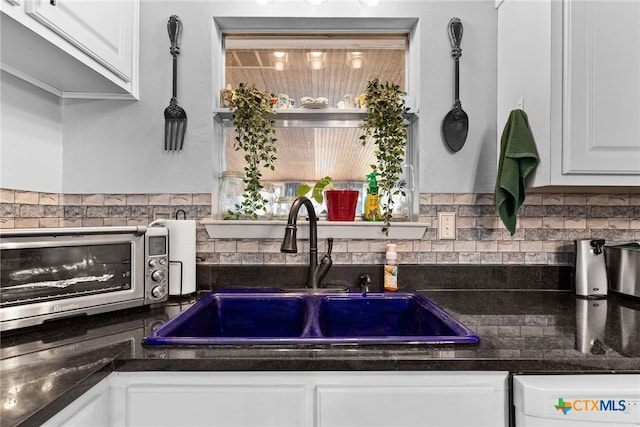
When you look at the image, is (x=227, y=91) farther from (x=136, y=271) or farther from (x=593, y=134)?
(x=593, y=134)

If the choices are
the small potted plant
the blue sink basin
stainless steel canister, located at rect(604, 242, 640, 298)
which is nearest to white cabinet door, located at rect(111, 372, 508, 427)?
the blue sink basin

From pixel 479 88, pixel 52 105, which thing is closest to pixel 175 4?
pixel 52 105

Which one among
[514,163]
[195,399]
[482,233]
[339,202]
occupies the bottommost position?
[195,399]

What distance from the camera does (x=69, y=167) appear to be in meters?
1.61

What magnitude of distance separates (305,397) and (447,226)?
100 cm

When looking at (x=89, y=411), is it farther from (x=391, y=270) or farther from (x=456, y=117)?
(x=456, y=117)

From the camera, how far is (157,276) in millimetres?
1307

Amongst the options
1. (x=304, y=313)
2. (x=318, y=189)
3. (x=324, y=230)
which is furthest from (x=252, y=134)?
(x=304, y=313)

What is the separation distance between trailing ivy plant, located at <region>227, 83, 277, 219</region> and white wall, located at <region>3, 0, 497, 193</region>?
14cm

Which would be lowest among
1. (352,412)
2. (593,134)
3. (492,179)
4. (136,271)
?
(352,412)

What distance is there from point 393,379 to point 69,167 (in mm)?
1529

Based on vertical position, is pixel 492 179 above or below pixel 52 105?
below

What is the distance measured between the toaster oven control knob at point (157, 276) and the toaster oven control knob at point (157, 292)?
0.03 metres

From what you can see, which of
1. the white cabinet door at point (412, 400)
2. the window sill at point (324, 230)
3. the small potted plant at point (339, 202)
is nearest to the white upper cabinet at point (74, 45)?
the window sill at point (324, 230)
